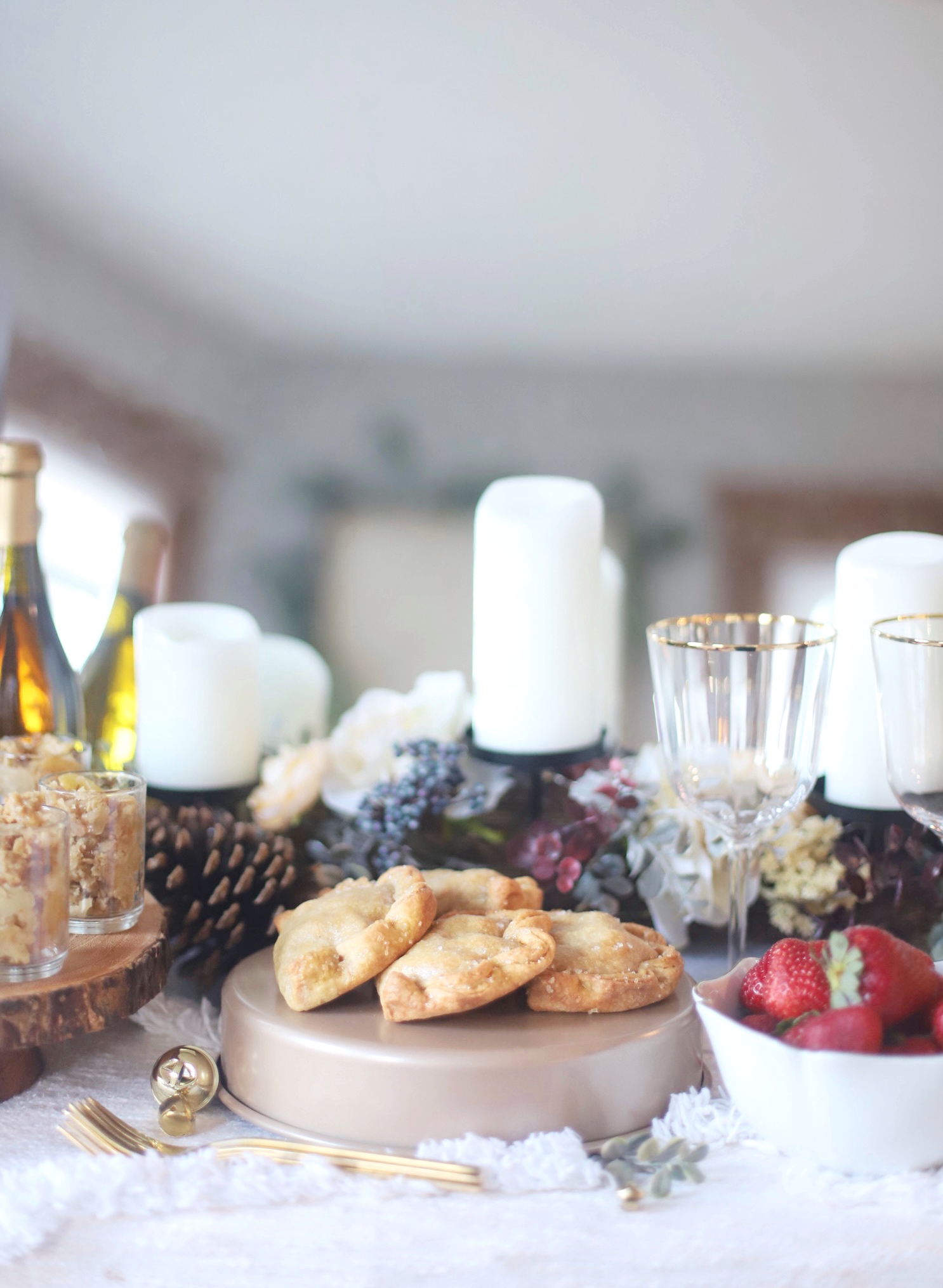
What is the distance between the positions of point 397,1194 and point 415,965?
0.37 feet

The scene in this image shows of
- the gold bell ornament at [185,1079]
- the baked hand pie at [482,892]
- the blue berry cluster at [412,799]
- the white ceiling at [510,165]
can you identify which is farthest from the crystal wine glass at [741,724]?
the white ceiling at [510,165]

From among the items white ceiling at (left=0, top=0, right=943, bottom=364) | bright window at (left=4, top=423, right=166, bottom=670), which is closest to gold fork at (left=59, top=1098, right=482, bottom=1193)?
bright window at (left=4, top=423, right=166, bottom=670)

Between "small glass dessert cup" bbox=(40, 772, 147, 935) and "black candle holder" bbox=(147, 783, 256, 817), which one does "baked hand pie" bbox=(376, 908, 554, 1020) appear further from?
"black candle holder" bbox=(147, 783, 256, 817)

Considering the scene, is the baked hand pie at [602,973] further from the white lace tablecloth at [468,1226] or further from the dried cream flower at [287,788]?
the dried cream flower at [287,788]

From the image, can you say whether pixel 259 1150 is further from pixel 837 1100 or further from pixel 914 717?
pixel 914 717

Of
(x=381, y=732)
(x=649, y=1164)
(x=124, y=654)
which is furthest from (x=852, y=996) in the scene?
(x=124, y=654)

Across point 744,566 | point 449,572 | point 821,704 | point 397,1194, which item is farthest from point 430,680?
point 397,1194

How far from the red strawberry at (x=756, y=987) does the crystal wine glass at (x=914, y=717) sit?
150 mm

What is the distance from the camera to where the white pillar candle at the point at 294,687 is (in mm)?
1091

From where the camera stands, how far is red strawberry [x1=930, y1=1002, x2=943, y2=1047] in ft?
1.83

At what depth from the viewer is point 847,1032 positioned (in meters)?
0.53

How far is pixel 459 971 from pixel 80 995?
0.20 metres

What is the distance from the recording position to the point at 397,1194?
55 cm

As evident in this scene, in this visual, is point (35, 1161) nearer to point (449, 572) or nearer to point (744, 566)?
point (449, 572)
